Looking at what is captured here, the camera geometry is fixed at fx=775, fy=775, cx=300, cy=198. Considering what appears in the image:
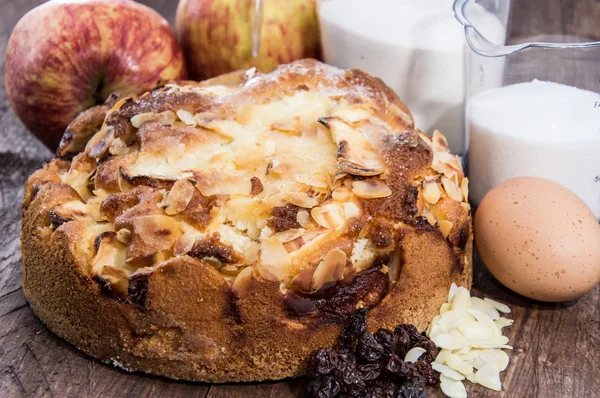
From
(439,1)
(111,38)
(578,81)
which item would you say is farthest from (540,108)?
(111,38)

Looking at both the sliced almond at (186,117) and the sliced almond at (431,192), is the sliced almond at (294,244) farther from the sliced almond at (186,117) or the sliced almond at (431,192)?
the sliced almond at (186,117)

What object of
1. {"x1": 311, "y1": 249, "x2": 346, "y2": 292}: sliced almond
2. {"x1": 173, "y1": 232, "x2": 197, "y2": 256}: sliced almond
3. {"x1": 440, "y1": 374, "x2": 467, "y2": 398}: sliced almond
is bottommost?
{"x1": 440, "y1": 374, "x2": 467, "y2": 398}: sliced almond

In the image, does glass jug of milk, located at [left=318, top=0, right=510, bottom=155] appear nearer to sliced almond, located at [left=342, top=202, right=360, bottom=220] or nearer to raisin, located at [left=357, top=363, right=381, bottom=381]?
sliced almond, located at [left=342, top=202, right=360, bottom=220]

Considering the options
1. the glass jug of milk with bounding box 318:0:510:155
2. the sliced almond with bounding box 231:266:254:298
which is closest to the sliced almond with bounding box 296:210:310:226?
the sliced almond with bounding box 231:266:254:298

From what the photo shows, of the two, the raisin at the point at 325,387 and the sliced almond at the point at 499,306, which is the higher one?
the raisin at the point at 325,387

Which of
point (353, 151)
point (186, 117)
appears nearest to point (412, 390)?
point (353, 151)

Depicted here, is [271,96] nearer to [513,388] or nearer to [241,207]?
[241,207]

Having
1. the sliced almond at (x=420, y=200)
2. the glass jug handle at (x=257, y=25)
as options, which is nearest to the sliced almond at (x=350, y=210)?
the sliced almond at (x=420, y=200)
